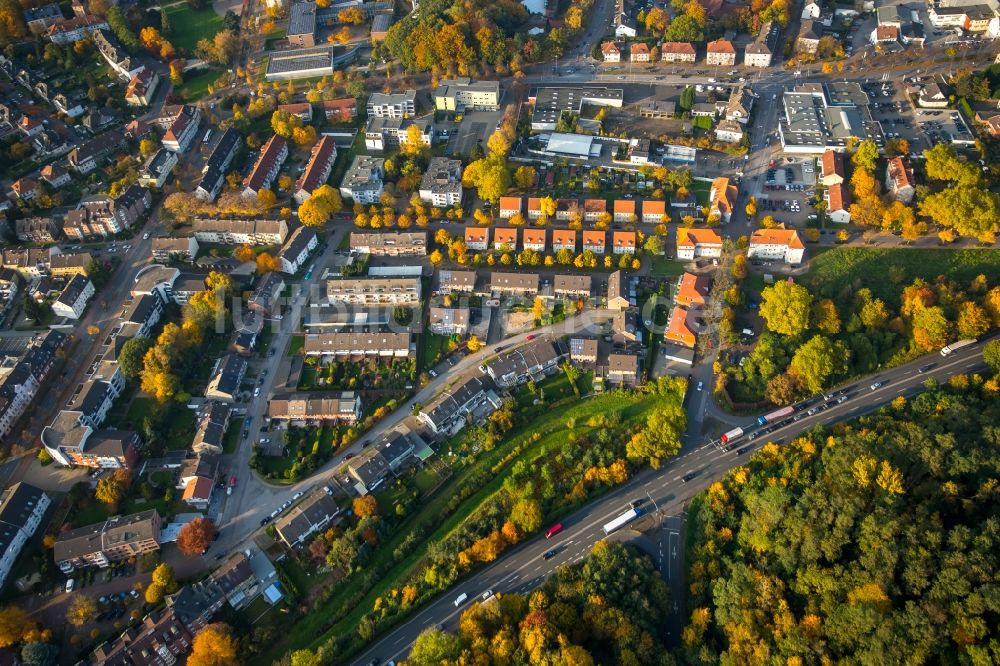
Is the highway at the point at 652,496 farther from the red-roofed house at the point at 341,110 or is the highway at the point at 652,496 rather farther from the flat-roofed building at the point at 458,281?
the red-roofed house at the point at 341,110

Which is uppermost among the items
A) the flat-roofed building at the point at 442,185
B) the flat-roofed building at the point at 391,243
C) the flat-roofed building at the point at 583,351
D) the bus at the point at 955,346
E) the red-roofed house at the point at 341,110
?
the red-roofed house at the point at 341,110

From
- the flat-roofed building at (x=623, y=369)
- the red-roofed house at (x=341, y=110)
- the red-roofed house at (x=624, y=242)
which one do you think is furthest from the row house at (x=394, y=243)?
the red-roofed house at (x=341, y=110)

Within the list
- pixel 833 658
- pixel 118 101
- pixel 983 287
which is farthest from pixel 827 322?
pixel 118 101

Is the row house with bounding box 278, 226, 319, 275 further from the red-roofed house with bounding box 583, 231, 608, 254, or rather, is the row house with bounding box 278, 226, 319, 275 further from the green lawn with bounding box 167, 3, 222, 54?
the green lawn with bounding box 167, 3, 222, 54

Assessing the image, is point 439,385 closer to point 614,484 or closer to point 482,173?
point 614,484

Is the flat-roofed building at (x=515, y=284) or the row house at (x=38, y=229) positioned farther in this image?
the row house at (x=38, y=229)

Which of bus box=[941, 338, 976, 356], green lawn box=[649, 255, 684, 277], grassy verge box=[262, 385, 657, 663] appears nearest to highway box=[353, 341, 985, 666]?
bus box=[941, 338, 976, 356]

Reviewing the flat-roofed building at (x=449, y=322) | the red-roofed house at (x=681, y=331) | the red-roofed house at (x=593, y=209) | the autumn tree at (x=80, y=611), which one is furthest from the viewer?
the red-roofed house at (x=593, y=209)
